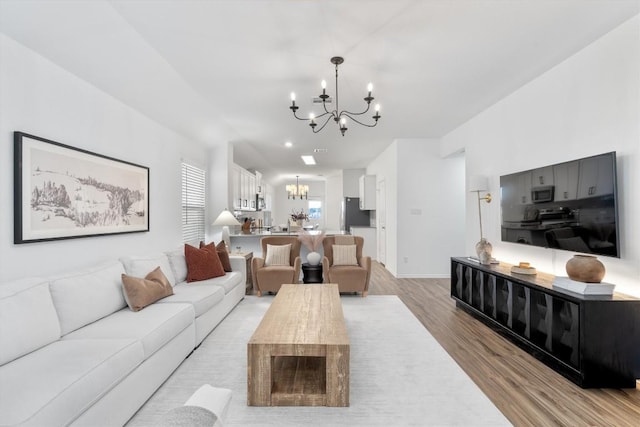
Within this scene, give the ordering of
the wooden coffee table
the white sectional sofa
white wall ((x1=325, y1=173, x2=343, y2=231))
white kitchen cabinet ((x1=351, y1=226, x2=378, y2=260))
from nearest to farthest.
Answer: the white sectional sofa → the wooden coffee table → white kitchen cabinet ((x1=351, y1=226, x2=378, y2=260)) → white wall ((x1=325, y1=173, x2=343, y2=231))

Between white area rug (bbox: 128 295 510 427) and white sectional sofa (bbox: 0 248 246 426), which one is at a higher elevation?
white sectional sofa (bbox: 0 248 246 426)

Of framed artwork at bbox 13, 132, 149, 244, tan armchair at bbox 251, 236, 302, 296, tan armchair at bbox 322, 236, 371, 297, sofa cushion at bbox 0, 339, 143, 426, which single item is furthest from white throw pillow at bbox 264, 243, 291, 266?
sofa cushion at bbox 0, 339, 143, 426

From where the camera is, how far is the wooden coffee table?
2000 mm

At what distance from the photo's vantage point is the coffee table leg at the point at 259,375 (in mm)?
2010

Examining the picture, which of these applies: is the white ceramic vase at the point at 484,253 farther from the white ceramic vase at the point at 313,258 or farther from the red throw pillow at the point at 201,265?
the red throw pillow at the point at 201,265

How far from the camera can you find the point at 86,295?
7.48 ft

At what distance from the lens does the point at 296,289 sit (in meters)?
3.51

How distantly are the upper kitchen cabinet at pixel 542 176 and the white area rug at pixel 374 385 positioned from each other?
194cm

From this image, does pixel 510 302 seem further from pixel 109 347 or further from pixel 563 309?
pixel 109 347

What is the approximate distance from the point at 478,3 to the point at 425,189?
403cm

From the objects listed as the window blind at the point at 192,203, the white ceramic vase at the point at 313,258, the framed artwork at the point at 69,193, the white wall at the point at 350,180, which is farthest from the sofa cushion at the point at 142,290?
the white wall at the point at 350,180

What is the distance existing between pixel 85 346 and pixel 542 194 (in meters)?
4.00

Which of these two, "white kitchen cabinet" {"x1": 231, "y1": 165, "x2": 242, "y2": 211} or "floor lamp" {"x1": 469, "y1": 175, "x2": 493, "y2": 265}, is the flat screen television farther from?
"white kitchen cabinet" {"x1": 231, "y1": 165, "x2": 242, "y2": 211}

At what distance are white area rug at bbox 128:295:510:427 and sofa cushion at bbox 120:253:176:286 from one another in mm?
892
